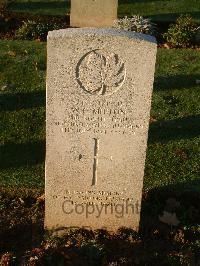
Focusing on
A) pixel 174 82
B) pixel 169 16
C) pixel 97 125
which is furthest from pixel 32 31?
pixel 97 125

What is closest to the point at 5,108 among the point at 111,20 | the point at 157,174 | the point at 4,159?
the point at 4,159

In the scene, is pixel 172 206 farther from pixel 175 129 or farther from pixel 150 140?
pixel 175 129

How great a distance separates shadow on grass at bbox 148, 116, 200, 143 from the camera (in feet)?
24.7

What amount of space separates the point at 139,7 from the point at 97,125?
8.18m

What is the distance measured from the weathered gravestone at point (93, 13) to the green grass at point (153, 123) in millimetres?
1372

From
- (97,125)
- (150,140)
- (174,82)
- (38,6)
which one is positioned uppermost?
(38,6)

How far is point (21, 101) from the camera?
27.0ft

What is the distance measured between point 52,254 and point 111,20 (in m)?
6.81

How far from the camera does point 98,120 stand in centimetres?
519

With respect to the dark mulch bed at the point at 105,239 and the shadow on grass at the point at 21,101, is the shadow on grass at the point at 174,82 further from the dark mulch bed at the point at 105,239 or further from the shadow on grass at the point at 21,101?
the dark mulch bed at the point at 105,239

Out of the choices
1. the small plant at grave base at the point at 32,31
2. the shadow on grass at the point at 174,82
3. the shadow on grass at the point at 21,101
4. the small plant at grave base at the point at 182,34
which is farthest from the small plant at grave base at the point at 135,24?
the shadow on grass at the point at 21,101

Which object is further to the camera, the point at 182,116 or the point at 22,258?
the point at 182,116

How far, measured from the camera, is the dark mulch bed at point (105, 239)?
533 cm

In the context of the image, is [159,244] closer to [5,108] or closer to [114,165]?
[114,165]
